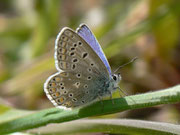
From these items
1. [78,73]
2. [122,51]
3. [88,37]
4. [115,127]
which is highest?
[122,51]

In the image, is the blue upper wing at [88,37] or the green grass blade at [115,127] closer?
the green grass blade at [115,127]

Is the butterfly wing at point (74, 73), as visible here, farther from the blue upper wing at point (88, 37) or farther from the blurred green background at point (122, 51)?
the blurred green background at point (122, 51)

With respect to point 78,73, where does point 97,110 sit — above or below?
below

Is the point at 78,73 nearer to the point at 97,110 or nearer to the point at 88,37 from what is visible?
the point at 88,37

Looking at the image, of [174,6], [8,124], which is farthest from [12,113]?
[174,6]

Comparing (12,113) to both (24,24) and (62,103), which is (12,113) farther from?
(24,24)

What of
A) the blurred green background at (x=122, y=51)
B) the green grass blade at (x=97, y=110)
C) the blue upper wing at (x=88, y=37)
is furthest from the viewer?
the blurred green background at (x=122, y=51)

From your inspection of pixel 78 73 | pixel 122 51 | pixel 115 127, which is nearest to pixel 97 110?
pixel 115 127

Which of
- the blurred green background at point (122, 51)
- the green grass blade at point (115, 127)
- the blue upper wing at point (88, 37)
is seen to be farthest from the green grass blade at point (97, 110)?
the blurred green background at point (122, 51)

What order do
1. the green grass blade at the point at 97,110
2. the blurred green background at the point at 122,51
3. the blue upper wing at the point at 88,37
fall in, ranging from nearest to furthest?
1. the green grass blade at the point at 97,110
2. the blue upper wing at the point at 88,37
3. the blurred green background at the point at 122,51
